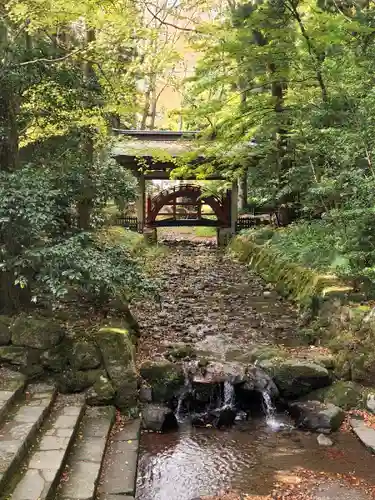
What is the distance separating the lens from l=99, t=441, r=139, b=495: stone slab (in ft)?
15.2

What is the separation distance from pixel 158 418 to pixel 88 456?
4.60 feet

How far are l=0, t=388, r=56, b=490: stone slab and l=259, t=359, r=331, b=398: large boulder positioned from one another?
3.20m

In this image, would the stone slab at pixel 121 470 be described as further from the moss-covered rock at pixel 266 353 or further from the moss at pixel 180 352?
the moss-covered rock at pixel 266 353

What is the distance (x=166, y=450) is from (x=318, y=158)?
8.60 m

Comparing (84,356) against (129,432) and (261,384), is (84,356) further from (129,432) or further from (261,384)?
(261,384)

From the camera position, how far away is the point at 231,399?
7.00 metres

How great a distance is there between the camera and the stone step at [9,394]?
5.05 meters

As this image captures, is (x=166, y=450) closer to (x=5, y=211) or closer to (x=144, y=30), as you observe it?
(x=5, y=211)

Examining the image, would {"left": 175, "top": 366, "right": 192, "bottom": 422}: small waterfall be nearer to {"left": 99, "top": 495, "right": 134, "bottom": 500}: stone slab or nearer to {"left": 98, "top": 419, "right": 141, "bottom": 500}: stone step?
{"left": 98, "top": 419, "right": 141, "bottom": 500}: stone step

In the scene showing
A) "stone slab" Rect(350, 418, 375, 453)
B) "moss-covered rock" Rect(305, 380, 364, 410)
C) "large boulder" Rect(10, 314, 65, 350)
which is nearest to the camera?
"stone slab" Rect(350, 418, 375, 453)

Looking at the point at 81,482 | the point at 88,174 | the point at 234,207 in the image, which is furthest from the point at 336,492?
the point at 234,207

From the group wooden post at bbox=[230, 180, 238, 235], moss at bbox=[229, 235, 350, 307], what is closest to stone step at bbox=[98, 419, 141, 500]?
moss at bbox=[229, 235, 350, 307]

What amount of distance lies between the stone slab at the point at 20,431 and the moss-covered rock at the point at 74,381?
0.30 meters

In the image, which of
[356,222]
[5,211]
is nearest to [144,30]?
[5,211]
